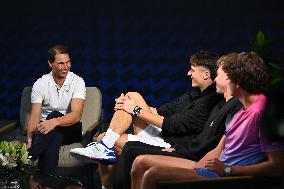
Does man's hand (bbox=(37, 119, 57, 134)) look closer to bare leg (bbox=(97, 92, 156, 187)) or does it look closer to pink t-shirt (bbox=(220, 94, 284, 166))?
bare leg (bbox=(97, 92, 156, 187))

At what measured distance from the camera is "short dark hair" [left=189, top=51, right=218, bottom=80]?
17.0 feet

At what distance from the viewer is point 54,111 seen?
599 centimetres

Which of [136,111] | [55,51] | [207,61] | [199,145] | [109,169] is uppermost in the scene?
[55,51]

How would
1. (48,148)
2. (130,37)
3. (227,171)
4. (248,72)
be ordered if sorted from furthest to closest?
(130,37) → (48,148) → (248,72) → (227,171)

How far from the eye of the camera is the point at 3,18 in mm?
7234

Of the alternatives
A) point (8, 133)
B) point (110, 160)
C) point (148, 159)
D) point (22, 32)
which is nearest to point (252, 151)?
point (148, 159)

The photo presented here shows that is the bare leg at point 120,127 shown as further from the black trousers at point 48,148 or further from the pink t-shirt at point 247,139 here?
the pink t-shirt at point 247,139

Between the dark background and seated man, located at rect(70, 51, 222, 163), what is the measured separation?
1.59 meters

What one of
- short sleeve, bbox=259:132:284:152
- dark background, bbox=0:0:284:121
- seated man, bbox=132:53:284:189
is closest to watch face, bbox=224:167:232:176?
seated man, bbox=132:53:284:189

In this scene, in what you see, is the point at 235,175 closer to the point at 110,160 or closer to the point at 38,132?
the point at 110,160

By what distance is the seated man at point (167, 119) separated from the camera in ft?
16.9

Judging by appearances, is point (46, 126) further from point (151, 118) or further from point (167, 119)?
point (167, 119)

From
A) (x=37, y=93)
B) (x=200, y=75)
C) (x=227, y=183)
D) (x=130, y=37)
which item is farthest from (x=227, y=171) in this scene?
(x=130, y=37)

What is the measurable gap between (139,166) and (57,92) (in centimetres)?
201
